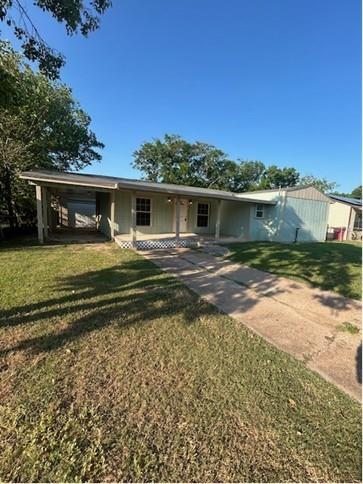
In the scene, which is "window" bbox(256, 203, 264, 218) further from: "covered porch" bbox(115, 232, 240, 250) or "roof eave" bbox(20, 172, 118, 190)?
"roof eave" bbox(20, 172, 118, 190)

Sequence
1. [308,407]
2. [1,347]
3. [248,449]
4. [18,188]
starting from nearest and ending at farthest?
[248,449] → [308,407] → [1,347] → [18,188]

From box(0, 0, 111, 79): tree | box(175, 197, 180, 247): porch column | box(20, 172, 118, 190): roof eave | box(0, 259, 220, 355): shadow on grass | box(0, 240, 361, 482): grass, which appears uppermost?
box(0, 0, 111, 79): tree

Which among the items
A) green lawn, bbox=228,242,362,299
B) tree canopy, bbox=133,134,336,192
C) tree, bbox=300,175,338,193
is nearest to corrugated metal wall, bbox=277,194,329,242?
green lawn, bbox=228,242,362,299

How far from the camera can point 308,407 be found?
7.00ft

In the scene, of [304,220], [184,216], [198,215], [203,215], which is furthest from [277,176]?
[184,216]

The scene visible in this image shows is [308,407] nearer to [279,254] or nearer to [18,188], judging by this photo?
[279,254]

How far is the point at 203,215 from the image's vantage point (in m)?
14.0

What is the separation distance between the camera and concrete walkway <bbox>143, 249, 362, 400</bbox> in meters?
2.84

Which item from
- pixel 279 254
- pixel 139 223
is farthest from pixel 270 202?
pixel 139 223

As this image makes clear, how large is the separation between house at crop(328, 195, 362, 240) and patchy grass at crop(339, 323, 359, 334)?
18.2 m

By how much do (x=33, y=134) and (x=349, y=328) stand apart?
686 inches

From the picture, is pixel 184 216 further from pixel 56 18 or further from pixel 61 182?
pixel 56 18

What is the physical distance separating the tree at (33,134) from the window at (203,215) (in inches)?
366

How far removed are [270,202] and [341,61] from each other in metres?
6.44
